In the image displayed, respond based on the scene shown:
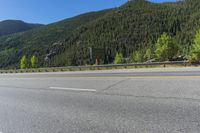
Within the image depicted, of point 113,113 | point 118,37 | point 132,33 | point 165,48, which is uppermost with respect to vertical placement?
point 132,33

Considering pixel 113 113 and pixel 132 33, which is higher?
pixel 132 33

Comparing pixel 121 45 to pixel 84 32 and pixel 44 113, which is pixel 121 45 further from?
pixel 44 113

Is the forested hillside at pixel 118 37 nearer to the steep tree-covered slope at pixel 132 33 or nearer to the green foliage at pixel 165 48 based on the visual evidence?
the steep tree-covered slope at pixel 132 33

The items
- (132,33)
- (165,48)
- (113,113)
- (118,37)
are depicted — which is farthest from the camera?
(132,33)

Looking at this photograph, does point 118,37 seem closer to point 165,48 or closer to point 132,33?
point 132,33

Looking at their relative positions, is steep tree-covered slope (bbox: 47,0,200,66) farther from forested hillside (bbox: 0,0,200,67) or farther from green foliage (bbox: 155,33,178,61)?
green foliage (bbox: 155,33,178,61)

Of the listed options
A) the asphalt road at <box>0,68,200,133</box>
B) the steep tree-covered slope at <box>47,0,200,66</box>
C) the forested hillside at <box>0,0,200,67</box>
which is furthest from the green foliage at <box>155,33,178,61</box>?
the forested hillside at <box>0,0,200,67</box>

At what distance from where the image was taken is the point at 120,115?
5.36 m

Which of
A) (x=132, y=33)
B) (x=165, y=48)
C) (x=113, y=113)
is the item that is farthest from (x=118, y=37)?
(x=113, y=113)

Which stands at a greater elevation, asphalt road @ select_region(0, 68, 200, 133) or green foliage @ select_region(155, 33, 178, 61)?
green foliage @ select_region(155, 33, 178, 61)

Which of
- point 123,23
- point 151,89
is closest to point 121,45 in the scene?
point 123,23

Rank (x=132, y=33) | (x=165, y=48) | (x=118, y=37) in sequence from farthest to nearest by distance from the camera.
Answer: (x=132, y=33)
(x=118, y=37)
(x=165, y=48)

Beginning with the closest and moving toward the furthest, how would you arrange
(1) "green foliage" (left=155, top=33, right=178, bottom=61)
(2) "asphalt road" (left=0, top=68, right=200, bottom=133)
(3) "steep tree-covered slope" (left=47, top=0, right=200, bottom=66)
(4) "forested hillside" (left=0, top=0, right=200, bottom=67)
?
Answer: 1. (2) "asphalt road" (left=0, top=68, right=200, bottom=133)
2. (1) "green foliage" (left=155, top=33, right=178, bottom=61)
3. (3) "steep tree-covered slope" (left=47, top=0, right=200, bottom=66)
4. (4) "forested hillside" (left=0, top=0, right=200, bottom=67)

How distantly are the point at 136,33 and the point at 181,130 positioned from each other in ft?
582
